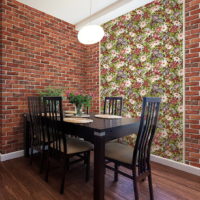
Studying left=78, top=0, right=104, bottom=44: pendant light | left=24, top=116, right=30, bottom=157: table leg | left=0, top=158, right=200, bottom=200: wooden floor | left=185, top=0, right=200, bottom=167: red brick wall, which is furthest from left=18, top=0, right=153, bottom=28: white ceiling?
left=0, top=158, right=200, bottom=200: wooden floor

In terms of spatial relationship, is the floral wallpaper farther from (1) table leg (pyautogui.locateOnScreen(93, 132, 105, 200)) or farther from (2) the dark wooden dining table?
(1) table leg (pyautogui.locateOnScreen(93, 132, 105, 200))

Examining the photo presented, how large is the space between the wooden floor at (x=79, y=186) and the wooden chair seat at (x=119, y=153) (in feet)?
1.47

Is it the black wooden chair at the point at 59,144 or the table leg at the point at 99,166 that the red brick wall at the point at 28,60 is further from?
the table leg at the point at 99,166

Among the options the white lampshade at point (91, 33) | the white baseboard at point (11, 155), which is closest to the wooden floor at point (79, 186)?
the white baseboard at point (11, 155)

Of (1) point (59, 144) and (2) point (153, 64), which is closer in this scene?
(1) point (59, 144)

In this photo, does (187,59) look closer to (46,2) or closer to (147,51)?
(147,51)

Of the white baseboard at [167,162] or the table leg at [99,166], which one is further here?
the white baseboard at [167,162]

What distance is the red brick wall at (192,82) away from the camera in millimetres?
2039

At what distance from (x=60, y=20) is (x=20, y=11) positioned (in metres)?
0.82

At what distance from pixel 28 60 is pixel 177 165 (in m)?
3.12

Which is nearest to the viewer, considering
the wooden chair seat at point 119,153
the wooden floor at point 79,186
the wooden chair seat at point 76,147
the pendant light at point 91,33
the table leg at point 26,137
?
the wooden chair seat at point 119,153

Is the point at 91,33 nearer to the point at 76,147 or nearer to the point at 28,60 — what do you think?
the point at 28,60

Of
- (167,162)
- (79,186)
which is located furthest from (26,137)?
(167,162)

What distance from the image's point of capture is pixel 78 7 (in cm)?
Answer: 282
